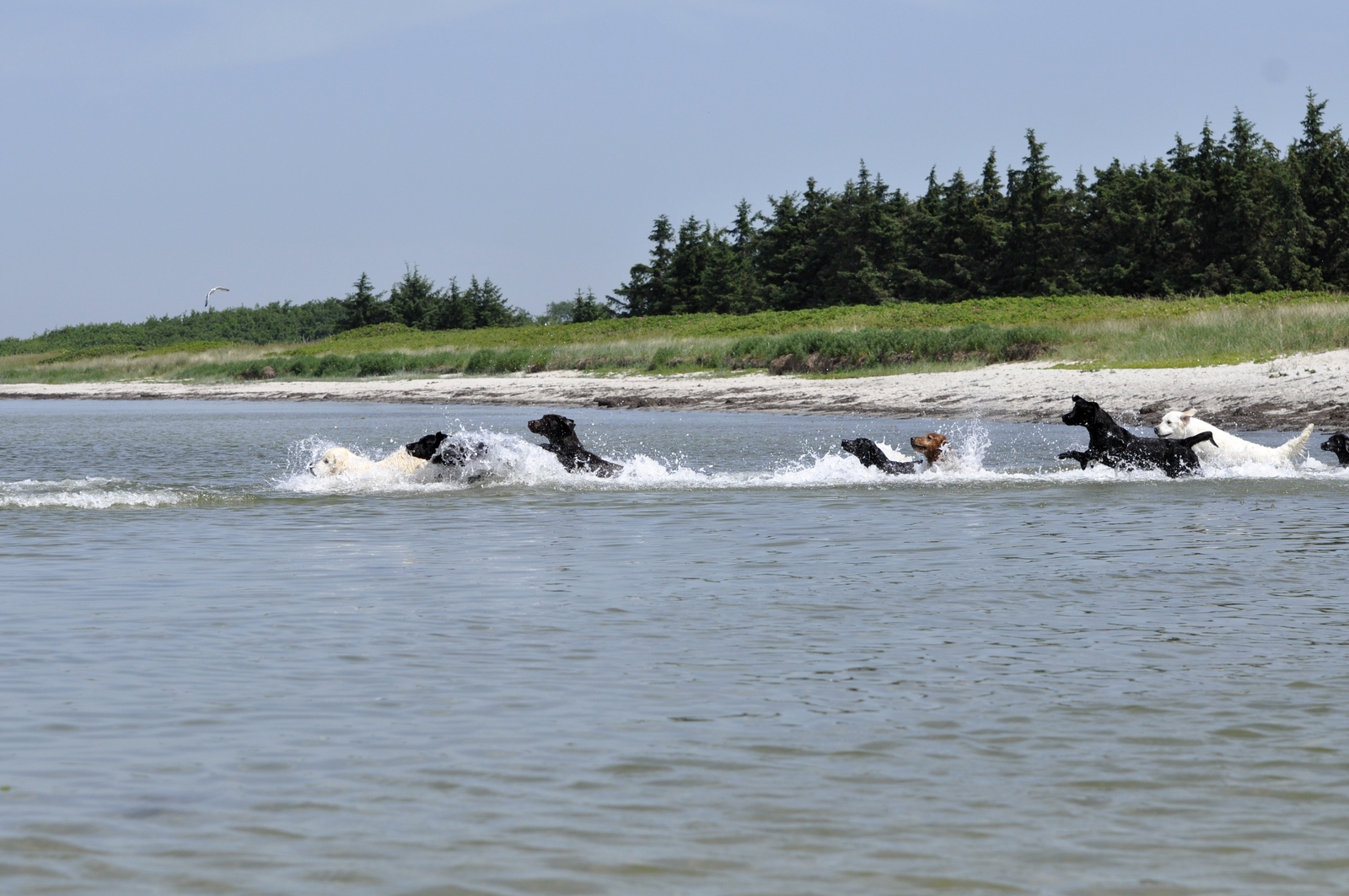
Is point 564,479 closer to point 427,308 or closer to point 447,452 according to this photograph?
point 447,452

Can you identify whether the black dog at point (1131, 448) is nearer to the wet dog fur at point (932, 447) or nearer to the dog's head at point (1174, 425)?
the dog's head at point (1174, 425)

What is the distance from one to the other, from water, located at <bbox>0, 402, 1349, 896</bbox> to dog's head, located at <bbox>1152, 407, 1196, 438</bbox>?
273 centimetres

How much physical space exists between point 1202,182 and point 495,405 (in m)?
37.2

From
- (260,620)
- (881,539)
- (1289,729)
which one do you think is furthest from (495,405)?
(1289,729)

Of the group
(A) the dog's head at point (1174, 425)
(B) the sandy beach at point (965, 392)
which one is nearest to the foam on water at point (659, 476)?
(A) the dog's head at point (1174, 425)

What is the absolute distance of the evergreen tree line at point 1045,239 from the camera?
60.2 meters

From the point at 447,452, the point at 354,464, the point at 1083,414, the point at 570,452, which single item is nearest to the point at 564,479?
A: the point at 570,452

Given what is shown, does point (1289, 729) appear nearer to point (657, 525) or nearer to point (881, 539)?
point (881, 539)

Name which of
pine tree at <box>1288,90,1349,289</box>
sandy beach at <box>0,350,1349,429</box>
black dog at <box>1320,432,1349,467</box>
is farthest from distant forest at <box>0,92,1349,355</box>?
black dog at <box>1320,432,1349,467</box>

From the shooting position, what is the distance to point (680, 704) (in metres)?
5.88

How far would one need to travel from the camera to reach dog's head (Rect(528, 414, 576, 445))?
15.0 m

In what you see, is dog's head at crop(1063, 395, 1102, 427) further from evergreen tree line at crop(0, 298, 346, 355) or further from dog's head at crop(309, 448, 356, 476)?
evergreen tree line at crop(0, 298, 346, 355)

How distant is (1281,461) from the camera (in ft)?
49.8

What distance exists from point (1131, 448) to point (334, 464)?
317 inches
